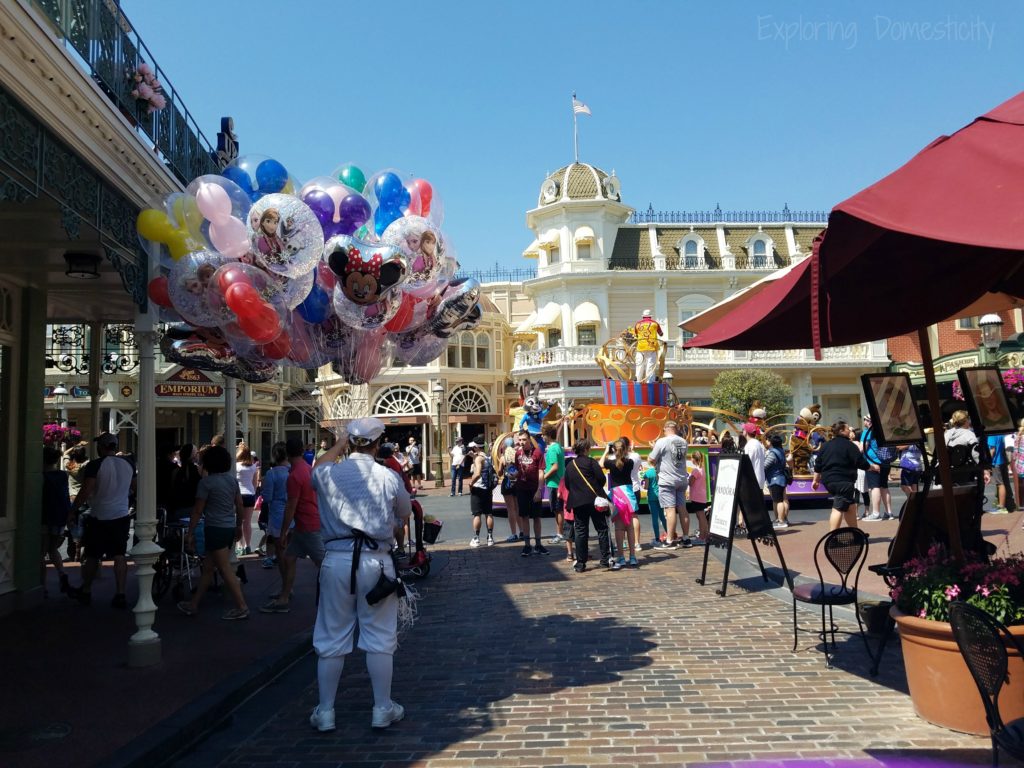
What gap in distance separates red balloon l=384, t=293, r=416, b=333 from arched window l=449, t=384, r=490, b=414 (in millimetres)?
32613

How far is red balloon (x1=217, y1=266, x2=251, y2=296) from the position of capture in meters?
5.29

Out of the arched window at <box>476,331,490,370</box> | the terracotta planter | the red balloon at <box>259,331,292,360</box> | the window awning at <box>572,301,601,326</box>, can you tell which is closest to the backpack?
the red balloon at <box>259,331,292,360</box>

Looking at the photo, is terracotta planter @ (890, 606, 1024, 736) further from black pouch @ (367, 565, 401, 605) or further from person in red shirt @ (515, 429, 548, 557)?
person in red shirt @ (515, 429, 548, 557)

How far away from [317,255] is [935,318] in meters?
4.19

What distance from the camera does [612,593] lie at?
830 centimetres

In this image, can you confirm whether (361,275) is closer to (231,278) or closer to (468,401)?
(231,278)

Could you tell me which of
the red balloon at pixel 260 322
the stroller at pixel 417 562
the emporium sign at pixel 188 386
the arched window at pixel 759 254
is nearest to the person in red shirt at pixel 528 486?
the stroller at pixel 417 562

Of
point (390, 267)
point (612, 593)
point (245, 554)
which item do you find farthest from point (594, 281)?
point (390, 267)

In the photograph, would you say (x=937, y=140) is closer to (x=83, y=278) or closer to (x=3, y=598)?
(x=83, y=278)

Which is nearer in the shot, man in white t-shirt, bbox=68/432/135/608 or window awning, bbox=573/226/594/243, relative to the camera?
man in white t-shirt, bbox=68/432/135/608

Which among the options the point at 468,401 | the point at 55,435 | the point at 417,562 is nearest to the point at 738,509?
the point at 417,562

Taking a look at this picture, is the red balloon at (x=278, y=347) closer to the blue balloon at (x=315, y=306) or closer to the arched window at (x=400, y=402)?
the blue balloon at (x=315, y=306)

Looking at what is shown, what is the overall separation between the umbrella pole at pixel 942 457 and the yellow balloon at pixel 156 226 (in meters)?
5.31

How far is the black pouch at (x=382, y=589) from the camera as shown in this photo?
454 centimetres
